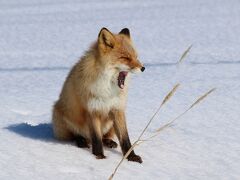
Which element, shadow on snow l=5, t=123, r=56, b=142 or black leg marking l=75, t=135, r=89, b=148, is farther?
shadow on snow l=5, t=123, r=56, b=142

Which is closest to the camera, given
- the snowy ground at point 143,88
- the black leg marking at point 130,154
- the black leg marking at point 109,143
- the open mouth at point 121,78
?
the snowy ground at point 143,88

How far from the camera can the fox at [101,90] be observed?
4.10 meters

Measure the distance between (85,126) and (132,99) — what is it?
197 cm

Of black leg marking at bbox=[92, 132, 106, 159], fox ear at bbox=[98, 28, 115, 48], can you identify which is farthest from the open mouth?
black leg marking at bbox=[92, 132, 106, 159]

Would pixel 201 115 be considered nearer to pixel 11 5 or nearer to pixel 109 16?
pixel 109 16

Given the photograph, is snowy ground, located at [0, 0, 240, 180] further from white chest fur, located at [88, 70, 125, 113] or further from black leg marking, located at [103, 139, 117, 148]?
white chest fur, located at [88, 70, 125, 113]

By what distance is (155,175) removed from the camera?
374 centimetres

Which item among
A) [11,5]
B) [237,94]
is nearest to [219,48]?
[237,94]

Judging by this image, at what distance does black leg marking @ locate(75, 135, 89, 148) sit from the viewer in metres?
4.37

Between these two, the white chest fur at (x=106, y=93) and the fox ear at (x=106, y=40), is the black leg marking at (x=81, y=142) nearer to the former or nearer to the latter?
the white chest fur at (x=106, y=93)

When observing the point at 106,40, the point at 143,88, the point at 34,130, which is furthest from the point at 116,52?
the point at 143,88

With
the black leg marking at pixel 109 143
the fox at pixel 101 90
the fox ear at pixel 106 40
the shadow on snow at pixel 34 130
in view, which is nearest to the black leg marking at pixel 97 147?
the fox at pixel 101 90

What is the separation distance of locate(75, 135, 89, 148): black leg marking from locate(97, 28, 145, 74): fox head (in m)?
0.71

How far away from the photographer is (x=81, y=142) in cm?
439
